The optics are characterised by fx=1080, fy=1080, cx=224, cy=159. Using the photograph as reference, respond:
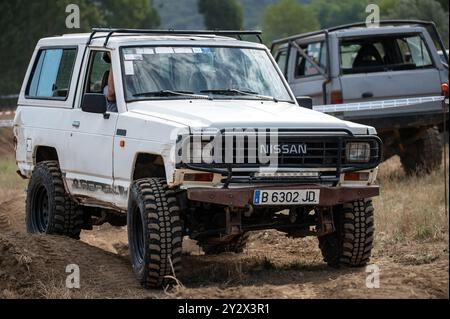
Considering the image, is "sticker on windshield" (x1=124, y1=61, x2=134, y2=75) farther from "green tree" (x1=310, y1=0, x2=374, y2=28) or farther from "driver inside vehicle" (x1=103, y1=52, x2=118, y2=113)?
"green tree" (x1=310, y1=0, x2=374, y2=28)

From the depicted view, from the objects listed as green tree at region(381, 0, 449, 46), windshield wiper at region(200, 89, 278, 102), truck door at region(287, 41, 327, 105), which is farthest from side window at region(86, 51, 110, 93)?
green tree at region(381, 0, 449, 46)

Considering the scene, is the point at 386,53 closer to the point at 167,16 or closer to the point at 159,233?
the point at 159,233

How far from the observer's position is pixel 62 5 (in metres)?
32.1

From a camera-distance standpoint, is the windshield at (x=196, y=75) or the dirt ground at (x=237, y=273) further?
the windshield at (x=196, y=75)

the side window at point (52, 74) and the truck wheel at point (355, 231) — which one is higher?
the side window at point (52, 74)

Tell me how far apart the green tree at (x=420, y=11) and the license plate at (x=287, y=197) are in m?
29.0

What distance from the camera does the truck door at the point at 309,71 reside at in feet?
49.5

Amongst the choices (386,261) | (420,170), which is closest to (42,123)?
(386,261)

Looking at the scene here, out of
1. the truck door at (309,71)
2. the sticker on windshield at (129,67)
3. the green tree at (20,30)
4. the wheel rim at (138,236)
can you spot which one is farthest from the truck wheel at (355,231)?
the green tree at (20,30)

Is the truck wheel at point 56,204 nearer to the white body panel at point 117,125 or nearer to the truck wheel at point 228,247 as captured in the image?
the white body panel at point 117,125

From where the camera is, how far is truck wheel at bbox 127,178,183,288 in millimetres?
8000

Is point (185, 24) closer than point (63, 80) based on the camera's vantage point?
No

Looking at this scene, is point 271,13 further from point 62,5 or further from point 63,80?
point 63,80
